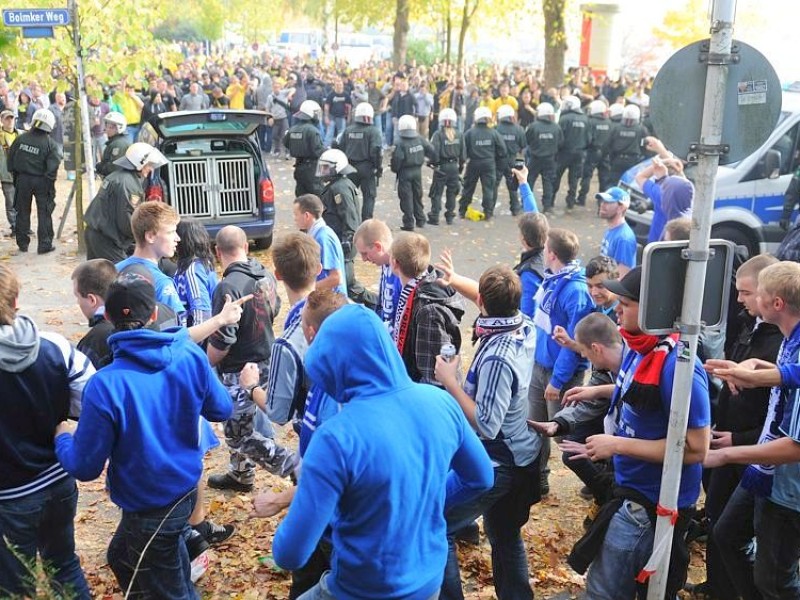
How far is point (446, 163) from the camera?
50.6 ft

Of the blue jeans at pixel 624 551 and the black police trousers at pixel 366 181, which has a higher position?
the black police trousers at pixel 366 181

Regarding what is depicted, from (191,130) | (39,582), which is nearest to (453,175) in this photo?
(191,130)

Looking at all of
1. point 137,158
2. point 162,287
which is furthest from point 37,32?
point 162,287

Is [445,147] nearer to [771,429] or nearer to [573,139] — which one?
[573,139]

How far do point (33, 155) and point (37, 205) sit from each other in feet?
2.55

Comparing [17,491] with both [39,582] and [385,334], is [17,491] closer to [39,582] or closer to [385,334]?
[39,582]

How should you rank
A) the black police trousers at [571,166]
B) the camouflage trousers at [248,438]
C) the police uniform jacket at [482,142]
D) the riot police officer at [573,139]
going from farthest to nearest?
the black police trousers at [571,166] < the riot police officer at [573,139] < the police uniform jacket at [482,142] < the camouflage trousers at [248,438]

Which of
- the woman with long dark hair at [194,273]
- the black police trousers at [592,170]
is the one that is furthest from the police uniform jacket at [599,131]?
the woman with long dark hair at [194,273]

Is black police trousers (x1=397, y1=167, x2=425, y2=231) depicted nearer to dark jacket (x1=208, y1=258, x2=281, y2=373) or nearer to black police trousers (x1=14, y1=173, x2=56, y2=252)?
black police trousers (x1=14, y1=173, x2=56, y2=252)

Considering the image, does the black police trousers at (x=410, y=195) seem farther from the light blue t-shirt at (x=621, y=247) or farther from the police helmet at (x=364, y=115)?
the light blue t-shirt at (x=621, y=247)

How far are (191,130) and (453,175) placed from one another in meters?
5.20

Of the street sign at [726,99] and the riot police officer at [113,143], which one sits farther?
the riot police officer at [113,143]

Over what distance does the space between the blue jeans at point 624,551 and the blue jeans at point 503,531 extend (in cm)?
50

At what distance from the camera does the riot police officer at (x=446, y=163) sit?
15.3 meters
